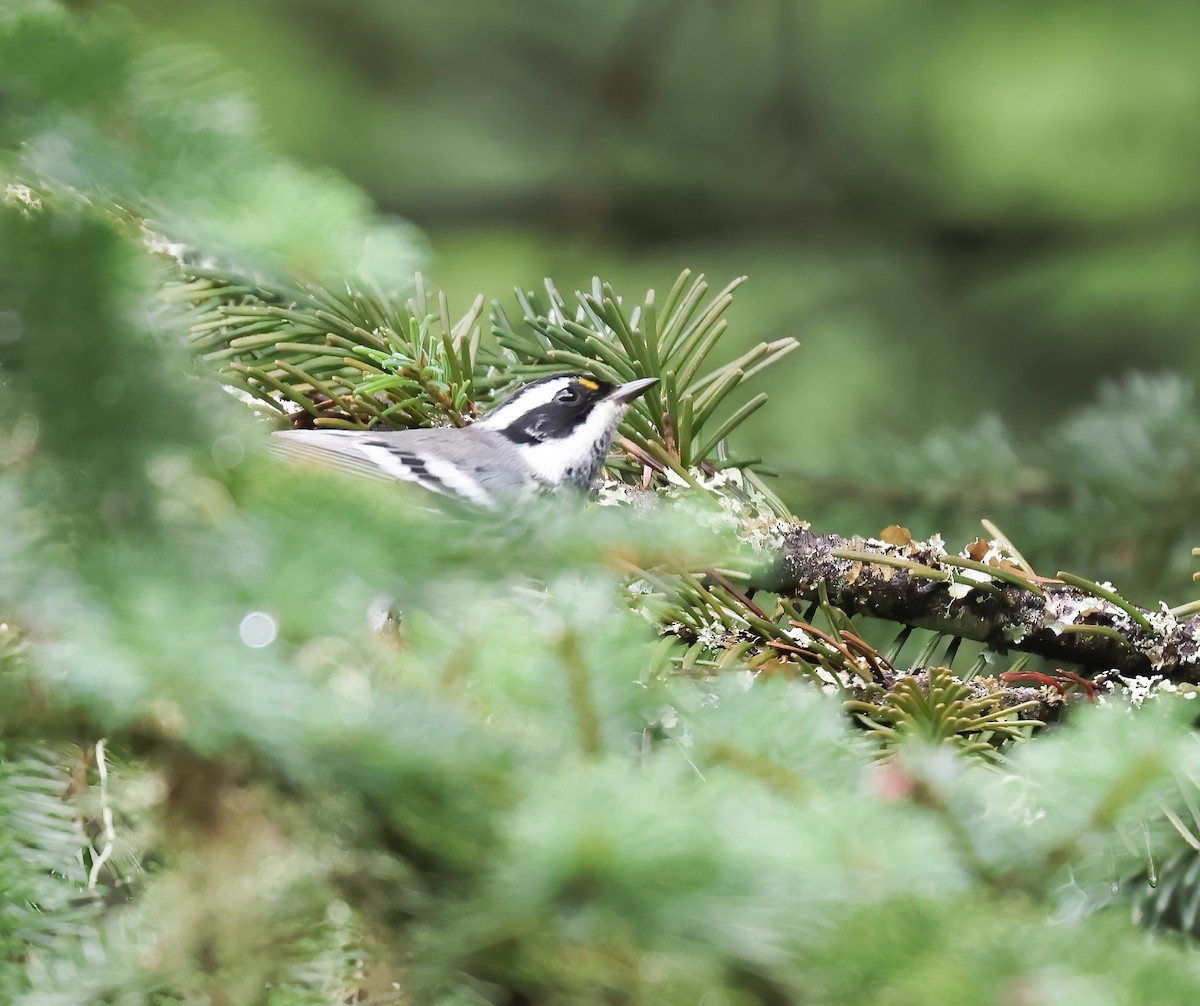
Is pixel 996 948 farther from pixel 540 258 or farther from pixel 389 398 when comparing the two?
pixel 540 258

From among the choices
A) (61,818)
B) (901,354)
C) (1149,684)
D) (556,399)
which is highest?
(901,354)

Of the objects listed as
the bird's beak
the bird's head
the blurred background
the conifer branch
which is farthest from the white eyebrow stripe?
the blurred background

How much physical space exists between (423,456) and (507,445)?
320 mm

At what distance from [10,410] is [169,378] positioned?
6 cm

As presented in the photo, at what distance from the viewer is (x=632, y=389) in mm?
1459

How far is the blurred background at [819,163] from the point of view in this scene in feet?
12.3

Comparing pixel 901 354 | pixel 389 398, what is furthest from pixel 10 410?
pixel 901 354

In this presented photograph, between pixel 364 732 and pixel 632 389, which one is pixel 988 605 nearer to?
pixel 632 389

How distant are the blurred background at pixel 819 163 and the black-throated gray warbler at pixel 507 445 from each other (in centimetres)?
158

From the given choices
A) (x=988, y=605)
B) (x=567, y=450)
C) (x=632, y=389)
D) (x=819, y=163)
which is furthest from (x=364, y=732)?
(x=819, y=163)

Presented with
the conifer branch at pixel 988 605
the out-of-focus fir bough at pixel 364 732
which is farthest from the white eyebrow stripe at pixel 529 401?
the out-of-focus fir bough at pixel 364 732

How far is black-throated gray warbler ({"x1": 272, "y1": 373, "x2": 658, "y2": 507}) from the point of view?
144cm

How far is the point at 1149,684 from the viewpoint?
43.9 inches

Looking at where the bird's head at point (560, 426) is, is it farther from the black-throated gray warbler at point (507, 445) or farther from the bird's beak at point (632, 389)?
the bird's beak at point (632, 389)
